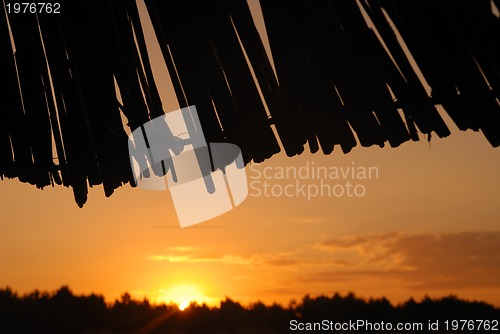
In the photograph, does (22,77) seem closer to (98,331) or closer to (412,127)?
(412,127)

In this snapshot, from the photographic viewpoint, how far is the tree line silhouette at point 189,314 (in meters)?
5.46

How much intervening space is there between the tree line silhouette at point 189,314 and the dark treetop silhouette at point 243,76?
3.14m

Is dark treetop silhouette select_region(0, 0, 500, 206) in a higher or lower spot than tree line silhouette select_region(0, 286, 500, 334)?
higher

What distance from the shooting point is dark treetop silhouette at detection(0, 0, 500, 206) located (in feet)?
6.25

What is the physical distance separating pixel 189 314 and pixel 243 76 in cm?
388

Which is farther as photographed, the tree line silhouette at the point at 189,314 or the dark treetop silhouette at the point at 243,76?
the tree line silhouette at the point at 189,314

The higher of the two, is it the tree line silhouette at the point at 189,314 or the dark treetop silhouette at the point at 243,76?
the dark treetop silhouette at the point at 243,76

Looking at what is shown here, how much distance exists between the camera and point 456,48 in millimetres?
1892

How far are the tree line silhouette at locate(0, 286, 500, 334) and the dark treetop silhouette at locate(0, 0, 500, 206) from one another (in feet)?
10.3

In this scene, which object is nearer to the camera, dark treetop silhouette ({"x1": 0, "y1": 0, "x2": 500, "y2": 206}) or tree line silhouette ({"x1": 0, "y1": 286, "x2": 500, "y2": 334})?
dark treetop silhouette ({"x1": 0, "y1": 0, "x2": 500, "y2": 206})

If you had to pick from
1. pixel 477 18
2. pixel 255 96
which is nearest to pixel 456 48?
pixel 477 18

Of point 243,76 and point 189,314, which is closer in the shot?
point 243,76

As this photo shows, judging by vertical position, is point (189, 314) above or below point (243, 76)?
below

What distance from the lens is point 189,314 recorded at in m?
5.65
